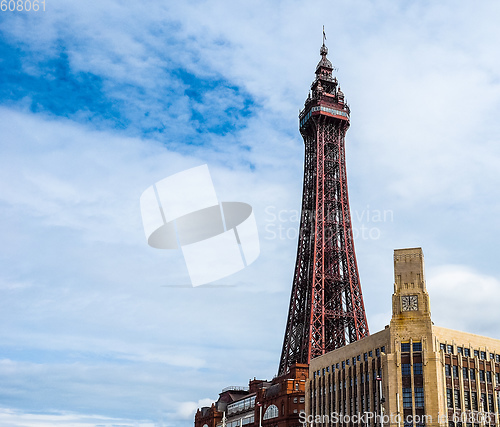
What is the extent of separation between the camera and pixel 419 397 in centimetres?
7775

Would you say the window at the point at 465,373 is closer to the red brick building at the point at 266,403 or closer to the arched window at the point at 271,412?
the red brick building at the point at 266,403

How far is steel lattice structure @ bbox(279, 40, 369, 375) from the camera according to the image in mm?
127125

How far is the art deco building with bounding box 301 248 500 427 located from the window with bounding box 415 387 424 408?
115 millimetres

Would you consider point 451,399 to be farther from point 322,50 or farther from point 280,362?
point 322,50

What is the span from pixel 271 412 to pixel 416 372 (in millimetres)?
36656

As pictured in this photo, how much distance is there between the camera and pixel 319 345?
12250 centimetres

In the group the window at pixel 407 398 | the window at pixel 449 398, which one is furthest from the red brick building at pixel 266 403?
the window at pixel 449 398

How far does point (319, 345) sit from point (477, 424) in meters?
45.3

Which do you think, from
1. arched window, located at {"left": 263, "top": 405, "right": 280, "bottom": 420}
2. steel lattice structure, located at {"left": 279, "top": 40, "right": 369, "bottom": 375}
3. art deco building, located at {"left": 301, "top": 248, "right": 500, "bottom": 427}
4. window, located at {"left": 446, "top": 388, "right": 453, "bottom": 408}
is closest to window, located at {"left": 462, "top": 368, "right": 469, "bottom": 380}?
art deco building, located at {"left": 301, "top": 248, "right": 500, "bottom": 427}

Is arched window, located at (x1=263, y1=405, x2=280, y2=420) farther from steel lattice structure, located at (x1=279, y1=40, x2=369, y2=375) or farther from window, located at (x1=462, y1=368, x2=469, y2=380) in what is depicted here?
window, located at (x1=462, y1=368, x2=469, y2=380)

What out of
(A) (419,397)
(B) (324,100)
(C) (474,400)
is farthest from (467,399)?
(B) (324,100)

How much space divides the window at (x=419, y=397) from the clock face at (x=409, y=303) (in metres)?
9.66

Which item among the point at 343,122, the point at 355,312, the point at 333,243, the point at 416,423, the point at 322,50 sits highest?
the point at 322,50

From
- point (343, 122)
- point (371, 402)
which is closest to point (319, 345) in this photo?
point (371, 402)
